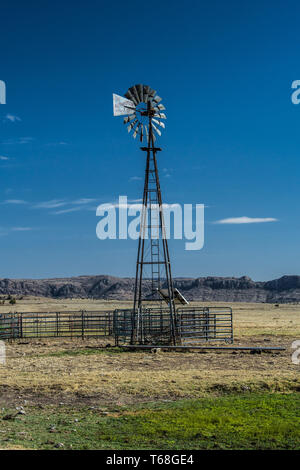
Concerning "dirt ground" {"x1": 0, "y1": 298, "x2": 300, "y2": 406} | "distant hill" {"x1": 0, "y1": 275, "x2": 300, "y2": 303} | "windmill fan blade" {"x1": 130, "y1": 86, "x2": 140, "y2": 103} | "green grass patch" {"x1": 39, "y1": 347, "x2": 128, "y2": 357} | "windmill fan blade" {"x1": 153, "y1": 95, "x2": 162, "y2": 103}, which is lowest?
"distant hill" {"x1": 0, "y1": 275, "x2": 300, "y2": 303}

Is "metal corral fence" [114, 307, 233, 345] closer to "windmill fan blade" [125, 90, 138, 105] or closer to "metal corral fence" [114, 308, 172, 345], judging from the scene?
"metal corral fence" [114, 308, 172, 345]

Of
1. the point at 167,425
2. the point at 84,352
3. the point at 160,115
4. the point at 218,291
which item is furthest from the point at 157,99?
the point at 218,291

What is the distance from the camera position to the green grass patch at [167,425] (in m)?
10.2

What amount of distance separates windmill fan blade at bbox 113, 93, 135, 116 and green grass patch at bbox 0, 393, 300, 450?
17024mm

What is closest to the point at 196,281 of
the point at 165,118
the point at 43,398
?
the point at 165,118

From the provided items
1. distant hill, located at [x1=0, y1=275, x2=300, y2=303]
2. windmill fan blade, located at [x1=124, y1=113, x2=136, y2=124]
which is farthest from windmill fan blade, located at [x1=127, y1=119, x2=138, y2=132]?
distant hill, located at [x1=0, y1=275, x2=300, y2=303]

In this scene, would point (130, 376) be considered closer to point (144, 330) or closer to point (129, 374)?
point (129, 374)

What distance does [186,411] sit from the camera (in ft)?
42.1

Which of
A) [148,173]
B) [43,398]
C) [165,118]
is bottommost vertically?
[43,398]

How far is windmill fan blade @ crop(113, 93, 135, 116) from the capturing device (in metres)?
27.4
